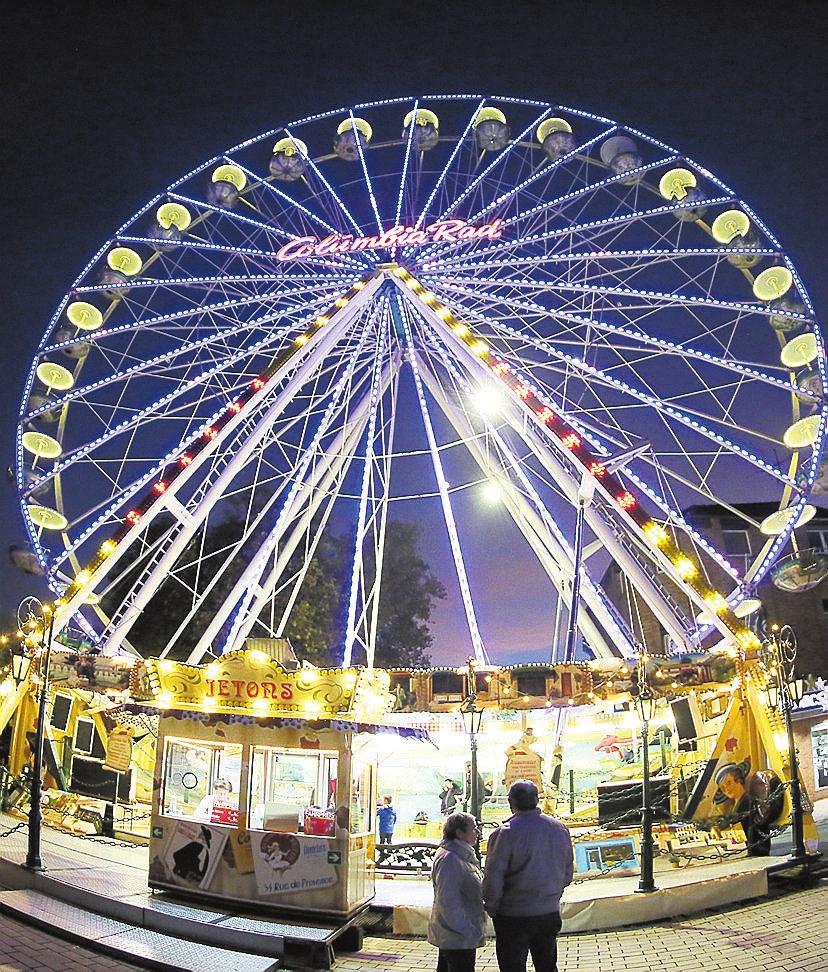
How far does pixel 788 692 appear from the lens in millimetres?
11625

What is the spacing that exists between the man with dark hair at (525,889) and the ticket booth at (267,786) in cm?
388

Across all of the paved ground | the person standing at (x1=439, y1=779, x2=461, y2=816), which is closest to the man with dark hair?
the paved ground

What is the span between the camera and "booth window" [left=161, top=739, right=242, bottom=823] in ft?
31.2

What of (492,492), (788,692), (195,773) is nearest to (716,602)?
(788,692)

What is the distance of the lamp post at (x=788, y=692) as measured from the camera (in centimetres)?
1052

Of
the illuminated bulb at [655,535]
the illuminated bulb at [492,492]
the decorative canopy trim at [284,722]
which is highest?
the illuminated bulb at [492,492]

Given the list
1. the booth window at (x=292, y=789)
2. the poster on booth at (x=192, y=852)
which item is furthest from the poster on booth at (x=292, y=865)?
the poster on booth at (x=192, y=852)

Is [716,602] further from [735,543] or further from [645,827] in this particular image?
[735,543]

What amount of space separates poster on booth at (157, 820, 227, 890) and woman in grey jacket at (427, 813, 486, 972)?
4.60 meters

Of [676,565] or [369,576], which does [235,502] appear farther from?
[676,565]

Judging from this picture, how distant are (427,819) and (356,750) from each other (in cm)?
777

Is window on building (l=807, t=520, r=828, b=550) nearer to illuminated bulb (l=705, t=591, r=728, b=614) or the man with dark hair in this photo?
illuminated bulb (l=705, t=591, r=728, b=614)

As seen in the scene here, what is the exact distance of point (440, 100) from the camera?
1784 centimetres

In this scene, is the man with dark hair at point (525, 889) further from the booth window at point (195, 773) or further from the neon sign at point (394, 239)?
the neon sign at point (394, 239)
